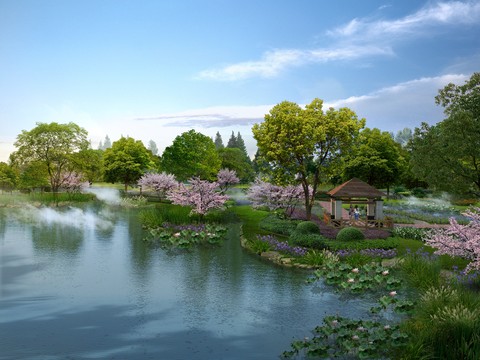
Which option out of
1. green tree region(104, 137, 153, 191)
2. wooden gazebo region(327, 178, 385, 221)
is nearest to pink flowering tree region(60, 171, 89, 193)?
green tree region(104, 137, 153, 191)

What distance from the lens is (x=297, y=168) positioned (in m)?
35.4

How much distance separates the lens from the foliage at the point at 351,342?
11875mm

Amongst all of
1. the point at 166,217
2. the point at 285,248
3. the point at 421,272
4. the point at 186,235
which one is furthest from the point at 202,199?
the point at 421,272

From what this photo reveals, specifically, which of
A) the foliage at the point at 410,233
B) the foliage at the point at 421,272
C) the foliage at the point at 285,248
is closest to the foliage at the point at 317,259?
the foliage at the point at 285,248

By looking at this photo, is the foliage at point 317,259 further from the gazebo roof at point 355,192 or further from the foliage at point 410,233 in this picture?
the gazebo roof at point 355,192

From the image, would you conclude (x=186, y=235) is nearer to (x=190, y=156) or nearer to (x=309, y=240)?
(x=309, y=240)

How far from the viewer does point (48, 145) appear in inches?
2456

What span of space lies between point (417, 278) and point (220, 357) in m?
10.4

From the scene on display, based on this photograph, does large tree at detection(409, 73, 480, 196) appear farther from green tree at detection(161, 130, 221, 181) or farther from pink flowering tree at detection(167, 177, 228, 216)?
green tree at detection(161, 130, 221, 181)

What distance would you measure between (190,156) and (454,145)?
41866mm

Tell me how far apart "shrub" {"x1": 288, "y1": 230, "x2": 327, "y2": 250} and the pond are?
11.7ft

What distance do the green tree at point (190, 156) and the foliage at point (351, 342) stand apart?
157 ft

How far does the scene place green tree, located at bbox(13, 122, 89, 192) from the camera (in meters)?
61.7

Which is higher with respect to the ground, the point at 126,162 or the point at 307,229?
→ the point at 126,162
